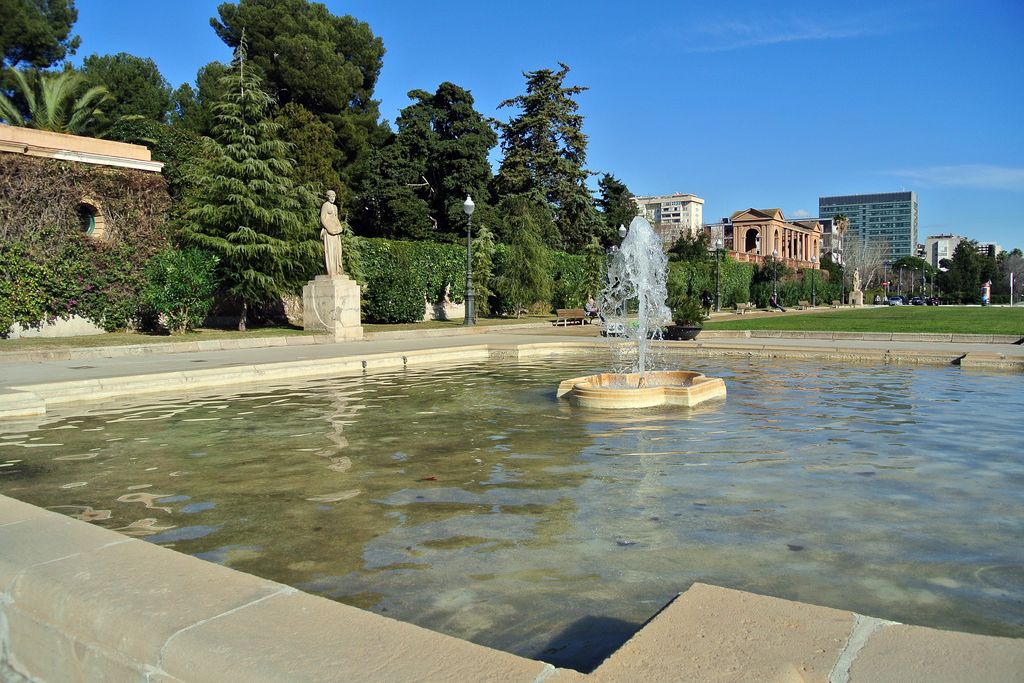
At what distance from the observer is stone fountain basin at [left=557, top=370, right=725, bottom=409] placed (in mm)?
9562

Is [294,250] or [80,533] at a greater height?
[294,250]

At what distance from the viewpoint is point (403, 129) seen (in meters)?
48.2

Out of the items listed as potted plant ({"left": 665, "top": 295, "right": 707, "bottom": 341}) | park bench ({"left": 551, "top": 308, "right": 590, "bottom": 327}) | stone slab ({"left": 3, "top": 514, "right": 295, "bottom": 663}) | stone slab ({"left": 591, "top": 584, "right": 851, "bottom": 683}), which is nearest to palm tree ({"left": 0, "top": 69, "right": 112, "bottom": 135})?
park bench ({"left": 551, "top": 308, "right": 590, "bottom": 327})

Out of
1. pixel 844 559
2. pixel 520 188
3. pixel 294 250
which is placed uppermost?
pixel 520 188

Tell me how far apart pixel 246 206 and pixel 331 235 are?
8.98 ft

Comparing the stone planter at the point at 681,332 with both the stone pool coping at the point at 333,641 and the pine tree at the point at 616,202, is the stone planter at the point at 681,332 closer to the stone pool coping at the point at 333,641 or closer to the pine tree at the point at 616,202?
the stone pool coping at the point at 333,641

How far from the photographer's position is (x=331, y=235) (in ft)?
74.2

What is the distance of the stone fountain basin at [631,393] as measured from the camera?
9.56m

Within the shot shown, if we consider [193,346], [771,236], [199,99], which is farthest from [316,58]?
[771,236]

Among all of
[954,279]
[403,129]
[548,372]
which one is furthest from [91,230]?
[954,279]

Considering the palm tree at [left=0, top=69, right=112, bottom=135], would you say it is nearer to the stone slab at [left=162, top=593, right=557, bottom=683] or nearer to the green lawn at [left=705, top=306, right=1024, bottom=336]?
the green lawn at [left=705, top=306, right=1024, bottom=336]

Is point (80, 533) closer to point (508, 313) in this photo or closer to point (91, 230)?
point (91, 230)

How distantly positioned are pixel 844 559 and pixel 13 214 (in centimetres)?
2149

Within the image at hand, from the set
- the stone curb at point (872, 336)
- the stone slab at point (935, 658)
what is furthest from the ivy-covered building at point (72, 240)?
the stone slab at point (935, 658)
